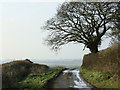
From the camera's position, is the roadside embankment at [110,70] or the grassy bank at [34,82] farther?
the grassy bank at [34,82]

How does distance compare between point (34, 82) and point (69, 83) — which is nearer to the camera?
point (69, 83)

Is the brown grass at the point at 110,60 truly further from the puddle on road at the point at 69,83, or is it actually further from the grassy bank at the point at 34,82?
the grassy bank at the point at 34,82

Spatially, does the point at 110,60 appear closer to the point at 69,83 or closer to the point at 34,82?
the point at 69,83

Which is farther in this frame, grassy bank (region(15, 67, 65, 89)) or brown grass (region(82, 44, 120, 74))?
grassy bank (region(15, 67, 65, 89))

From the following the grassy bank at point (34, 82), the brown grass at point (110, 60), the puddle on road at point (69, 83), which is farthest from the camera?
the puddle on road at point (69, 83)

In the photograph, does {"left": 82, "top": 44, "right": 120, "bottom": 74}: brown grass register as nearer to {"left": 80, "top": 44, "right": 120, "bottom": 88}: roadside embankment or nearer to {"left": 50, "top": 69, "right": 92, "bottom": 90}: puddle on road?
{"left": 80, "top": 44, "right": 120, "bottom": 88}: roadside embankment

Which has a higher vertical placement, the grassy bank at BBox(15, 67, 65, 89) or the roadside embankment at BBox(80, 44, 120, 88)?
the roadside embankment at BBox(80, 44, 120, 88)

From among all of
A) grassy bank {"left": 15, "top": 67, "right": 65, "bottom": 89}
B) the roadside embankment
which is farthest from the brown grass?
grassy bank {"left": 15, "top": 67, "right": 65, "bottom": 89}

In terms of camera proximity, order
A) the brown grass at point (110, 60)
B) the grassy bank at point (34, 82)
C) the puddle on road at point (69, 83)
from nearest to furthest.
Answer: the brown grass at point (110, 60), the grassy bank at point (34, 82), the puddle on road at point (69, 83)

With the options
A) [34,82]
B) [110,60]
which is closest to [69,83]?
[34,82]

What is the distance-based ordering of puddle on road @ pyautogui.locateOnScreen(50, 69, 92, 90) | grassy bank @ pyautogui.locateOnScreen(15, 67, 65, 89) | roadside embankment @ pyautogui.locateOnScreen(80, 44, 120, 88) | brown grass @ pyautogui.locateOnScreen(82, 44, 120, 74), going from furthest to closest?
puddle on road @ pyautogui.locateOnScreen(50, 69, 92, 90), grassy bank @ pyautogui.locateOnScreen(15, 67, 65, 89), brown grass @ pyautogui.locateOnScreen(82, 44, 120, 74), roadside embankment @ pyautogui.locateOnScreen(80, 44, 120, 88)

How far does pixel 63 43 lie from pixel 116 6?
979cm

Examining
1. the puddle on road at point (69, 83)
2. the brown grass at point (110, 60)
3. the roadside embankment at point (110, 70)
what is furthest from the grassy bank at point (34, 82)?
the brown grass at point (110, 60)

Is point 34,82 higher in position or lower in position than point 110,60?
lower
